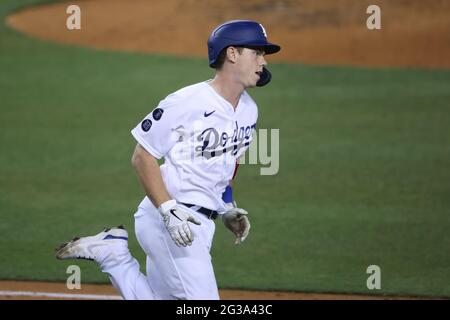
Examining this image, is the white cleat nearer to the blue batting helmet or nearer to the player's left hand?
the player's left hand

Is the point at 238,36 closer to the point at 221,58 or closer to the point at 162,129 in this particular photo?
the point at 221,58

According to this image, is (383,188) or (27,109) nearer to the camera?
(383,188)

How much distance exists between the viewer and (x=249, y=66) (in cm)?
598

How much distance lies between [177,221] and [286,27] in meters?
14.0

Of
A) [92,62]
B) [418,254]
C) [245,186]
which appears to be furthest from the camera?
[92,62]

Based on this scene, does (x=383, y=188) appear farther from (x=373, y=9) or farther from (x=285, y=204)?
(x=373, y=9)

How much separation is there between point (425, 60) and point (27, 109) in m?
7.13

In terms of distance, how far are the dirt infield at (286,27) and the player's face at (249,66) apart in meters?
11.6

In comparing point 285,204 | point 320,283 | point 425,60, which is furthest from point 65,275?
point 425,60

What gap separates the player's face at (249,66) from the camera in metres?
5.96

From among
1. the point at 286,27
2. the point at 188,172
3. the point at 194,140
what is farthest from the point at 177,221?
the point at 286,27

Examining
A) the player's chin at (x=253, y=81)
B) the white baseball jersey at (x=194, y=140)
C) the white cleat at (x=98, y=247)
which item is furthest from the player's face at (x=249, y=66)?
the white cleat at (x=98, y=247)

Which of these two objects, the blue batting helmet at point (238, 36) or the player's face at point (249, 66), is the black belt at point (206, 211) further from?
the blue batting helmet at point (238, 36)

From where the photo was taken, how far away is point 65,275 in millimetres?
8547
